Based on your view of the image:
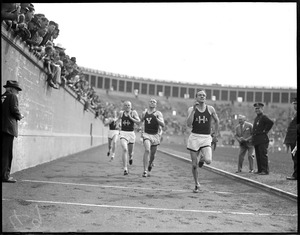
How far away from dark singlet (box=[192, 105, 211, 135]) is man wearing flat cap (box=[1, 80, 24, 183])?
321 centimetres

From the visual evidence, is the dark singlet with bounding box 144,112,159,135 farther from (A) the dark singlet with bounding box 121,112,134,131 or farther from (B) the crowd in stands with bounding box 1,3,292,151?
(B) the crowd in stands with bounding box 1,3,292,151

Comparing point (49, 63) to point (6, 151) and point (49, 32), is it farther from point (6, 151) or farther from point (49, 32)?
point (6, 151)

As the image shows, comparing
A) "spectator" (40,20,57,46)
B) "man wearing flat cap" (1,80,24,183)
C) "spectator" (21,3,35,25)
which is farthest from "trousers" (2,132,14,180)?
"spectator" (40,20,57,46)

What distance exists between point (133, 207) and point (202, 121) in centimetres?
258

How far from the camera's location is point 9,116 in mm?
6480

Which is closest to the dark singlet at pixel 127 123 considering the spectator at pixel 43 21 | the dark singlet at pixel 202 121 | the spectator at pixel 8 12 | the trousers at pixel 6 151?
the spectator at pixel 43 21

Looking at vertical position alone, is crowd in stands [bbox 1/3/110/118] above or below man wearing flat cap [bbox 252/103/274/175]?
above

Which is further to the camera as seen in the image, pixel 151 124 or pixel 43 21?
pixel 151 124

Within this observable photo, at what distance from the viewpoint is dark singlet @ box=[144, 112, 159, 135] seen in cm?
987

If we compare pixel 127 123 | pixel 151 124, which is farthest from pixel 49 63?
pixel 151 124

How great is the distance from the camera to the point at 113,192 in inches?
277

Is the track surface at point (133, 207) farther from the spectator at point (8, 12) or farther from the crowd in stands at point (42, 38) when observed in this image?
the crowd in stands at point (42, 38)

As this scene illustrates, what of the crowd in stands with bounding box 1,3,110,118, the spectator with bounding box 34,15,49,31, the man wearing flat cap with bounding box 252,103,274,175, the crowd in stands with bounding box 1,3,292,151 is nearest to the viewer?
the crowd in stands with bounding box 1,3,110,118

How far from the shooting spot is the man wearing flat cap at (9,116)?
6398 mm
